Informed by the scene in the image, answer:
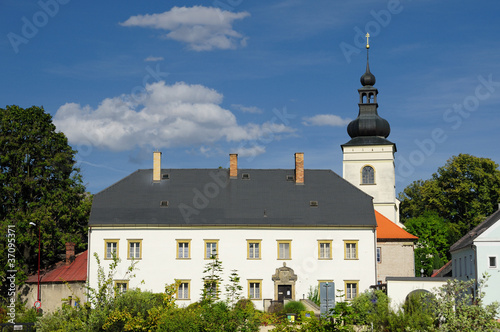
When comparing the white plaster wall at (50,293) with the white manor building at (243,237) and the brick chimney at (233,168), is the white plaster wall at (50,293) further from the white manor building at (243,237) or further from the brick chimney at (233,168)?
the brick chimney at (233,168)

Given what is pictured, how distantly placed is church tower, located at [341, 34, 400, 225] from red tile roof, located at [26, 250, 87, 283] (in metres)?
29.7

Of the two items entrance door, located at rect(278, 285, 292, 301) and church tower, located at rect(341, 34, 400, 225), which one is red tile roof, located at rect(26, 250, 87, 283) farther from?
church tower, located at rect(341, 34, 400, 225)

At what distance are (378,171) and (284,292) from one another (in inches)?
1041

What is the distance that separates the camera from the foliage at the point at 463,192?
69.1 m

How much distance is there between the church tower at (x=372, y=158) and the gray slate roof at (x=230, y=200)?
60.3 ft

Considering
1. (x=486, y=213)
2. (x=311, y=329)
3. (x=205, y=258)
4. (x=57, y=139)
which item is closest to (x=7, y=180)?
(x=57, y=139)

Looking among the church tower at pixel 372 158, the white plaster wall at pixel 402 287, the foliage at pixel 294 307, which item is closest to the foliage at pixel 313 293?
the foliage at pixel 294 307

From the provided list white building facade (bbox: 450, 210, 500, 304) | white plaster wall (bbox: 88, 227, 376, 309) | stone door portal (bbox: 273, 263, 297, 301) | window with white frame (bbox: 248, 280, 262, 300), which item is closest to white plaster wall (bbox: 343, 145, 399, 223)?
white plaster wall (bbox: 88, 227, 376, 309)

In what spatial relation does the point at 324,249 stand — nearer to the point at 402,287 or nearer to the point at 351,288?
the point at 351,288

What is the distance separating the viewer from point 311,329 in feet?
59.9

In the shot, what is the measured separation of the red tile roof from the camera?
46.4 m

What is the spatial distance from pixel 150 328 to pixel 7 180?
104 ft

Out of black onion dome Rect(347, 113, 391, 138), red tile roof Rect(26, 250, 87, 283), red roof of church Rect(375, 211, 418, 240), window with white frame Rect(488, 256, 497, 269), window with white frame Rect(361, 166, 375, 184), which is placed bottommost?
red tile roof Rect(26, 250, 87, 283)

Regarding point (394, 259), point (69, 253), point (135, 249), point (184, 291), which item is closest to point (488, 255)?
point (394, 259)
